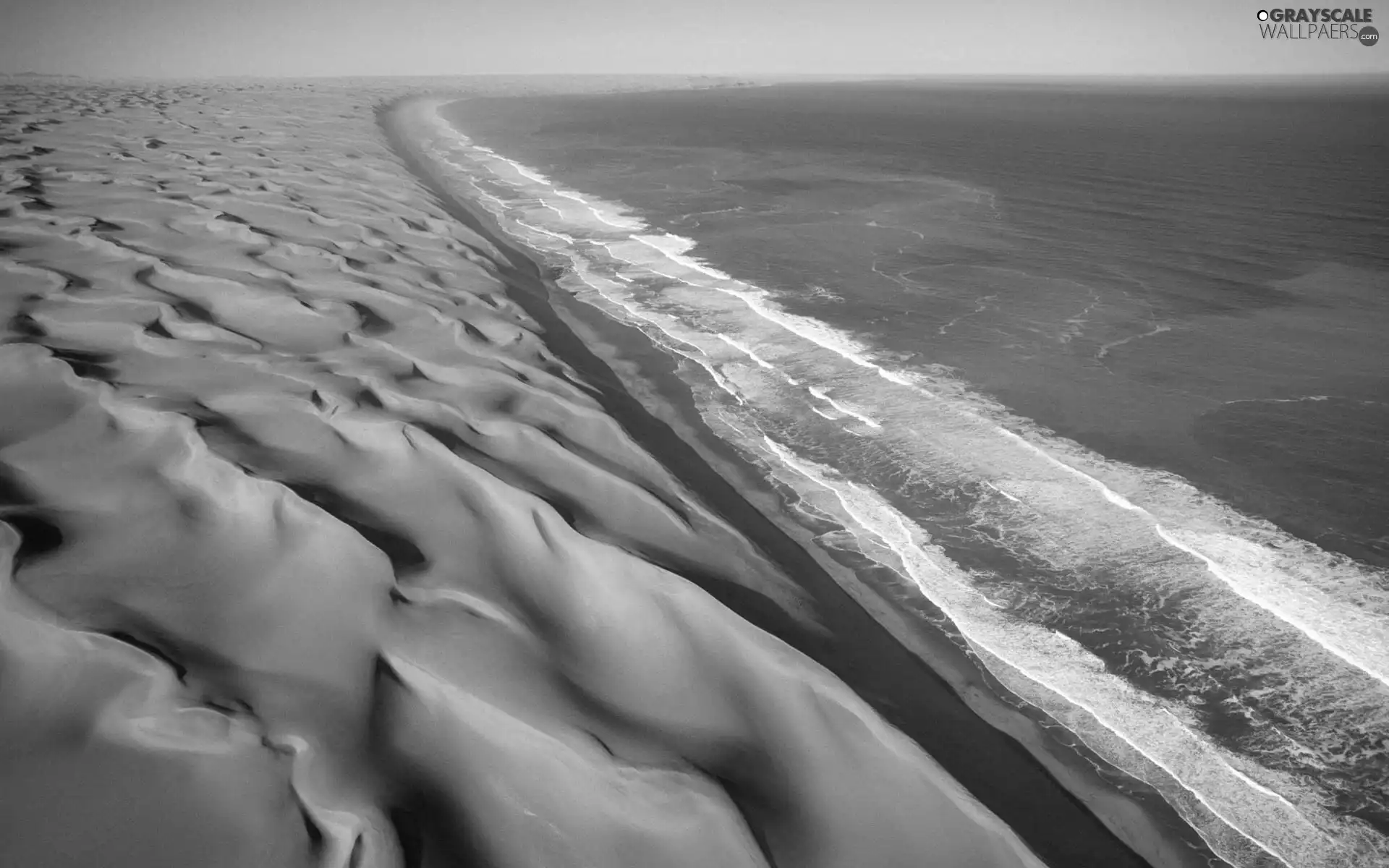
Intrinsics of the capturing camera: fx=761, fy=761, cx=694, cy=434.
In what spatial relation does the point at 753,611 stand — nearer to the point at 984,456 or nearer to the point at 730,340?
the point at 984,456

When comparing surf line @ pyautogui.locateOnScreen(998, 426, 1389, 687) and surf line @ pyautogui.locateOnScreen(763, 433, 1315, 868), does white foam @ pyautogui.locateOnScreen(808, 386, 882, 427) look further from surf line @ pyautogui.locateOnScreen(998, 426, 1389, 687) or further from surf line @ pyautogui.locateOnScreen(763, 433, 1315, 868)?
surf line @ pyautogui.locateOnScreen(998, 426, 1389, 687)

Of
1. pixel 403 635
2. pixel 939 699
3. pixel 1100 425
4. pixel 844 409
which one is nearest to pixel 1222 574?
pixel 1100 425

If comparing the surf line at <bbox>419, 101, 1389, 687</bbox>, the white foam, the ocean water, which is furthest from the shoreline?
the surf line at <bbox>419, 101, 1389, 687</bbox>

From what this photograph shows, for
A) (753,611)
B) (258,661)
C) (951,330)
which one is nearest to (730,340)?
(951,330)

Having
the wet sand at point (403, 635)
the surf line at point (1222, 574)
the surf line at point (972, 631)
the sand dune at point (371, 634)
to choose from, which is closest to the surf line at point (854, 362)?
the surf line at point (1222, 574)

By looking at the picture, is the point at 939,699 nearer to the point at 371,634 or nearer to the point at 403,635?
the point at 403,635

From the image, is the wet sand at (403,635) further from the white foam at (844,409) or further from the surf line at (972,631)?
the white foam at (844,409)
